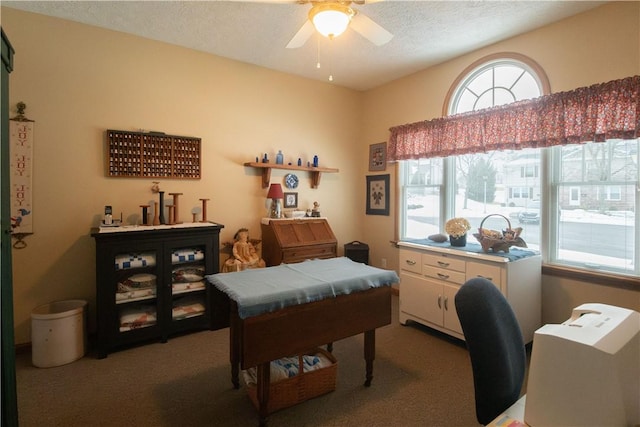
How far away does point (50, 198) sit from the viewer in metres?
2.82

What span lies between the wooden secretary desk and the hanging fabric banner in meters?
2.19

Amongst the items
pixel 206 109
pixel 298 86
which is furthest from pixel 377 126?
pixel 206 109

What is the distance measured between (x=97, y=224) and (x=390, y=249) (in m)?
3.48

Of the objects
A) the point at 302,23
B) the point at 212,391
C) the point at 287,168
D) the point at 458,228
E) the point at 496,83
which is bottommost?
the point at 212,391

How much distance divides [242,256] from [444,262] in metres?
2.14

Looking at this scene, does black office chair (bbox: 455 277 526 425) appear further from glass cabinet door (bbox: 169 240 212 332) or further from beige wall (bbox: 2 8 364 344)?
beige wall (bbox: 2 8 364 344)

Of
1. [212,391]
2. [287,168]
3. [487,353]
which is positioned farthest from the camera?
[287,168]

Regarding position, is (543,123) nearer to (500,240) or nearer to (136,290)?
(500,240)

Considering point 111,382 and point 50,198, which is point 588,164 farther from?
point 50,198

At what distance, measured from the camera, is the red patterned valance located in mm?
2387

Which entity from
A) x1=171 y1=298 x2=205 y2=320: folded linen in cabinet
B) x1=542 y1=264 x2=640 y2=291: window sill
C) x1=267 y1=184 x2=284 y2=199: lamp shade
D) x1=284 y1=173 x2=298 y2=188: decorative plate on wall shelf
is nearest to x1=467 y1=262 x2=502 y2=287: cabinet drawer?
x1=542 y1=264 x2=640 y2=291: window sill

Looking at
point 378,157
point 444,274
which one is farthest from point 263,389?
point 378,157

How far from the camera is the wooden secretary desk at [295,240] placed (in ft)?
11.8

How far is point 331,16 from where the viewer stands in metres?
2.02
